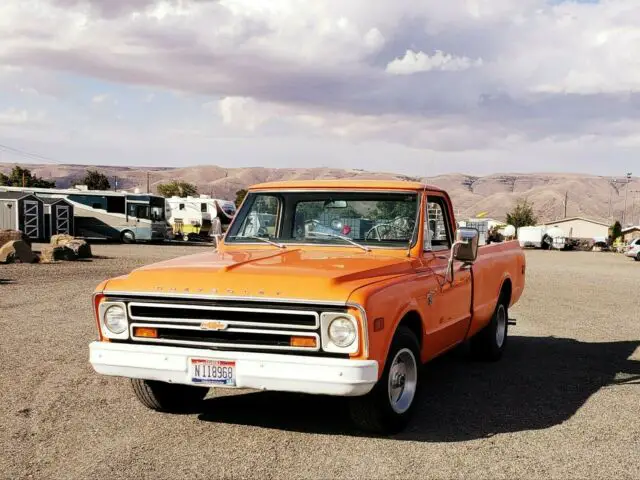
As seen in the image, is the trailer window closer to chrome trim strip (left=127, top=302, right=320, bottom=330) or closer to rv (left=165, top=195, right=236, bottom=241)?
rv (left=165, top=195, right=236, bottom=241)

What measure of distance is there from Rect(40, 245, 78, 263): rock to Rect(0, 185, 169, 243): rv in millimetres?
16039

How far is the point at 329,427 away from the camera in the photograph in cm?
566

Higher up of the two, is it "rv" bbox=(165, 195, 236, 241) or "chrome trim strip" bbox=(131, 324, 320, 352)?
"chrome trim strip" bbox=(131, 324, 320, 352)

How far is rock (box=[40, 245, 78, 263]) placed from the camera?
25.5 m

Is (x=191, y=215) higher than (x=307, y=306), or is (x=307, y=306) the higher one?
(x=307, y=306)

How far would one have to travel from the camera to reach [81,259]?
88.8ft

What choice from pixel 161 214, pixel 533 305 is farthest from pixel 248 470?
pixel 161 214

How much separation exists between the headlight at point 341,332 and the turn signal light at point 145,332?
132 centimetres

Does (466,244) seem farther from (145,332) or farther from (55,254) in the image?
(55,254)

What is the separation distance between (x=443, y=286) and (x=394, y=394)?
4.20 ft

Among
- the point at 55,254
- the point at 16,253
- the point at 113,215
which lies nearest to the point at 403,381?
the point at 16,253

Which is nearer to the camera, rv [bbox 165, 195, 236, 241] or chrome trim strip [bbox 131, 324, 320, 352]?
chrome trim strip [bbox 131, 324, 320, 352]

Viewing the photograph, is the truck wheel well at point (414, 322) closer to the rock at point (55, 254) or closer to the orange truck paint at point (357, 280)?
the orange truck paint at point (357, 280)

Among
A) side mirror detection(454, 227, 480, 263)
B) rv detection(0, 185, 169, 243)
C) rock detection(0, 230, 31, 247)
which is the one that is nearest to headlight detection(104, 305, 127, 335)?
side mirror detection(454, 227, 480, 263)
